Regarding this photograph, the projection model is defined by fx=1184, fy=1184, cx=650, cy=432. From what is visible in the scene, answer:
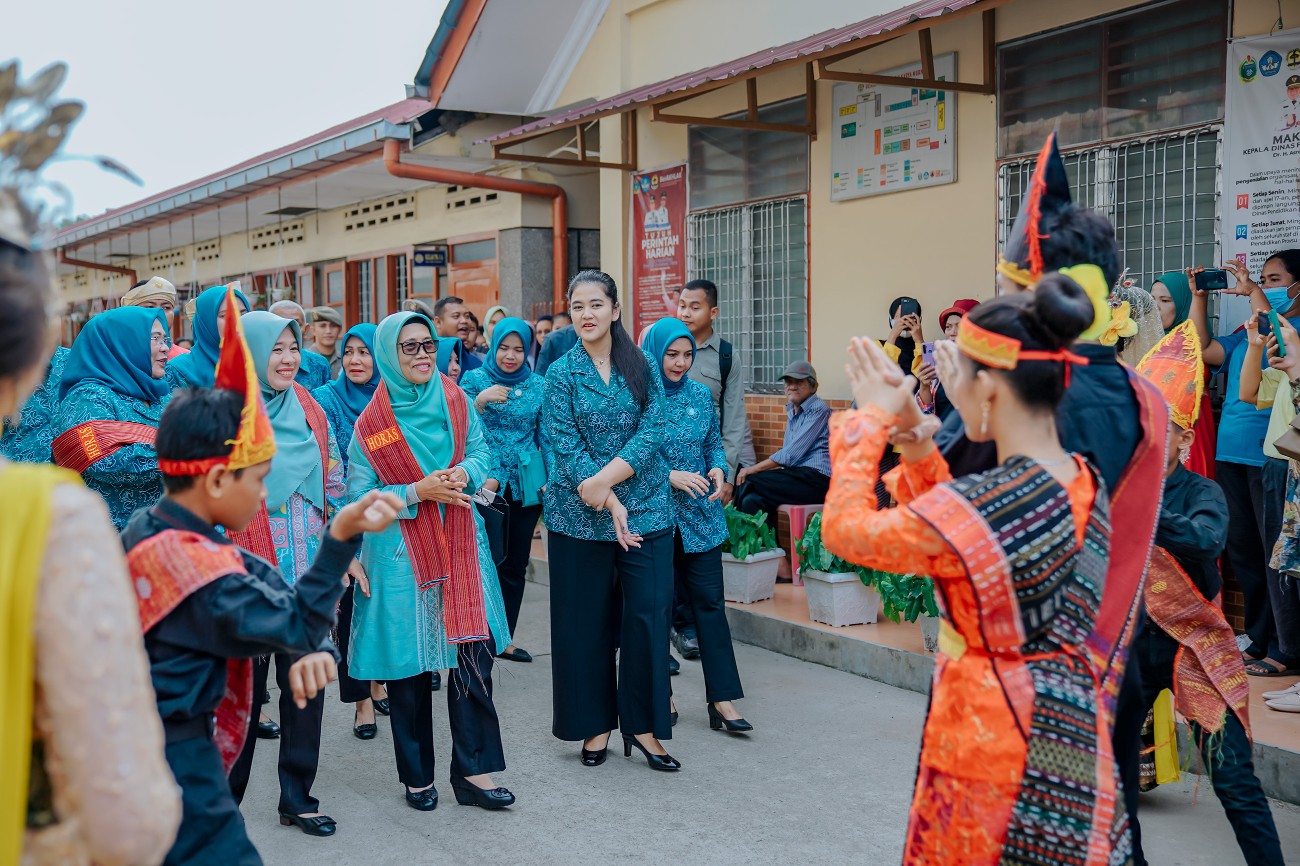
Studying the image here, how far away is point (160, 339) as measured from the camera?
5.02 meters

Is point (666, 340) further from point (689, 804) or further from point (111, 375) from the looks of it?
point (111, 375)

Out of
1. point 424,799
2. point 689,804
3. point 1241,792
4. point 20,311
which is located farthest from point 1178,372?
point 20,311

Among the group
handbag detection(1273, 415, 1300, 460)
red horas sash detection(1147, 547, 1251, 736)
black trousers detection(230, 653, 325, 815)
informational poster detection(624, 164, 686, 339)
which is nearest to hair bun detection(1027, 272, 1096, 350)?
red horas sash detection(1147, 547, 1251, 736)

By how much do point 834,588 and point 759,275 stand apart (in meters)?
3.08

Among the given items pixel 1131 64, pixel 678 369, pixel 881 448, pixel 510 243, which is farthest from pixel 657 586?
pixel 510 243

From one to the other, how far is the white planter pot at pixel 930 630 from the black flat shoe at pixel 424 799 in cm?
256

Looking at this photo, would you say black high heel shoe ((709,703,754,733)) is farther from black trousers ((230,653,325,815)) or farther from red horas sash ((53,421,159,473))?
red horas sash ((53,421,159,473))

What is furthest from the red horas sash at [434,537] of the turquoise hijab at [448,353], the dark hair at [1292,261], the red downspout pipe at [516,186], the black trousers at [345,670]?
the red downspout pipe at [516,186]

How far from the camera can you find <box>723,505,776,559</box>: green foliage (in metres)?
7.02

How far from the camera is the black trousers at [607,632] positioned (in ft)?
15.7

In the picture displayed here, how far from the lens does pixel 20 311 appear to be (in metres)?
1.51

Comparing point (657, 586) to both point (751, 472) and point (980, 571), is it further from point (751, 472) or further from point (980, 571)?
point (751, 472)

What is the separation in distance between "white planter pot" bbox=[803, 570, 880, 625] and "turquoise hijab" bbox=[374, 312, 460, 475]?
102 inches

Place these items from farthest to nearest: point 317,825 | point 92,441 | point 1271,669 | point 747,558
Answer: point 747,558, point 1271,669, point 92,441, point 317,825
